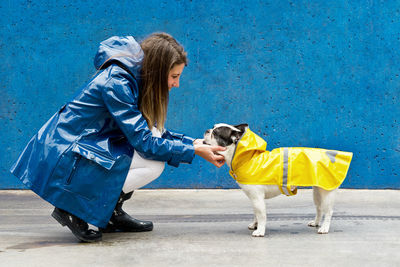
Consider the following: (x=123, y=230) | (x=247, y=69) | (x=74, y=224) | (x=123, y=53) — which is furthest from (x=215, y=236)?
(x=247, y=69)

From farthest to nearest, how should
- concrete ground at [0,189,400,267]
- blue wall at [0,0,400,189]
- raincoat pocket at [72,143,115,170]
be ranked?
blue wall at [0,0,400,189], raincoat pocket at [72,143,115,170], concrete ground at [0,189,400,267]

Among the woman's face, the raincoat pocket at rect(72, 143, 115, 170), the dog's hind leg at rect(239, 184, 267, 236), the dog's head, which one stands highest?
the woman's face

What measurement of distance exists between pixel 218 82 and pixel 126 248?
7.38 feet

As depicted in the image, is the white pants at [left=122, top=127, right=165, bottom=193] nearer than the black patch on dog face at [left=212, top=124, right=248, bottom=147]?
Yes

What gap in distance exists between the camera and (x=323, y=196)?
319 cm

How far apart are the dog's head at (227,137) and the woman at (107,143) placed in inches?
3.1

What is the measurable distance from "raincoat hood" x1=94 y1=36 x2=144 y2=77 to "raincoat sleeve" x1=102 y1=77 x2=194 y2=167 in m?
0.12

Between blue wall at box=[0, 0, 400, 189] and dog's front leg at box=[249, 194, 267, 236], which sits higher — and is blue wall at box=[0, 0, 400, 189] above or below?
above

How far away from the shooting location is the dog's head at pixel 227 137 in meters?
3.19

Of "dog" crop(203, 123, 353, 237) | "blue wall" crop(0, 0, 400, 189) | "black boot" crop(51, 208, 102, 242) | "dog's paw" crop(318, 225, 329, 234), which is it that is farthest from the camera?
"blue wall" crop(0, 0, 400, 189)

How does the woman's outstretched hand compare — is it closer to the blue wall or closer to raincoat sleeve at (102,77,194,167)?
raincoat sleeve at (102,77,194,167)

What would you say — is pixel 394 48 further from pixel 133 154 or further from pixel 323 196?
pixel 133 154

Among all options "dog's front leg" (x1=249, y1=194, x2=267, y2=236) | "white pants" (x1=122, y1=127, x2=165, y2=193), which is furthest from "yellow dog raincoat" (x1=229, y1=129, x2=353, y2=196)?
"white pants" (x1=122, y1=127, x2=165, y2=193)

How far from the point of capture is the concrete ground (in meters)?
2.72
